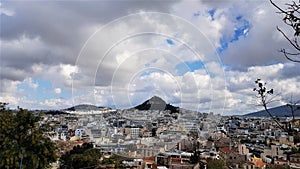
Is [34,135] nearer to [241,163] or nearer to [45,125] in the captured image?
[45,125]

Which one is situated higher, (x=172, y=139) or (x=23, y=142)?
(x=23, y=142)

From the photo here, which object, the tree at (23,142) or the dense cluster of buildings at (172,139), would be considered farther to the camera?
the dense cluster of buildings at (172,139)

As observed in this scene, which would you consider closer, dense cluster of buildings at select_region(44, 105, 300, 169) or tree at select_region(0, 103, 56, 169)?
tree at select_region(0, 103, 56, 169)

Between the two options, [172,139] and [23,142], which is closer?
[23,142]
